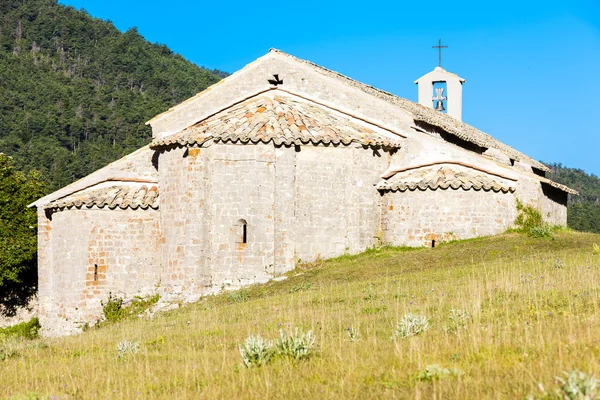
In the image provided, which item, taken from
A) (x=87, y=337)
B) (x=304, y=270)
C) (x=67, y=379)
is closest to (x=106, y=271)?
(x=304, y=270)

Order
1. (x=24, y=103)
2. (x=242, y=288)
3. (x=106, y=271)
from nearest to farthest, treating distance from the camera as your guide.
Result: (x=242, y=288)
(x=106, y=271)
(x=24, y=103)

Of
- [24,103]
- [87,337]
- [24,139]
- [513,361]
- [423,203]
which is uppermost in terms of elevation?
[24,103]

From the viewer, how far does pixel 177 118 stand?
25.7m

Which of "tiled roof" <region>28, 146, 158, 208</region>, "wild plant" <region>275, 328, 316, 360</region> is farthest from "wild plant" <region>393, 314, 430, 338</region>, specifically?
"tiled roof" <region>28, 146, 158, 208</region>

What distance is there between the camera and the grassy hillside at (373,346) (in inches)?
279

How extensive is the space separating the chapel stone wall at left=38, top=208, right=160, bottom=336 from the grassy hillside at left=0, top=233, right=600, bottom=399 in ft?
Result: 21.1

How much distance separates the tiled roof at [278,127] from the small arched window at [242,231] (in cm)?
232

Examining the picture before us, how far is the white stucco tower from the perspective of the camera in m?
38.9

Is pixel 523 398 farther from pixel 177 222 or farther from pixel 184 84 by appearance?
pixel 184 84

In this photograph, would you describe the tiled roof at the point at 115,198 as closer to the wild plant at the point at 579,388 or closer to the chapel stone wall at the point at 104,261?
the chapel stone wall at the point at 104,261

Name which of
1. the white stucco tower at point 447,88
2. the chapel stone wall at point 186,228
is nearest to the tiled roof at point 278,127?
the chapel stone wall at point 186,228

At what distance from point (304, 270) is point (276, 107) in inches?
206

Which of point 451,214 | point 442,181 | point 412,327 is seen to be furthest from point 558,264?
point 442,181

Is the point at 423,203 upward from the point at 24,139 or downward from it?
downward
